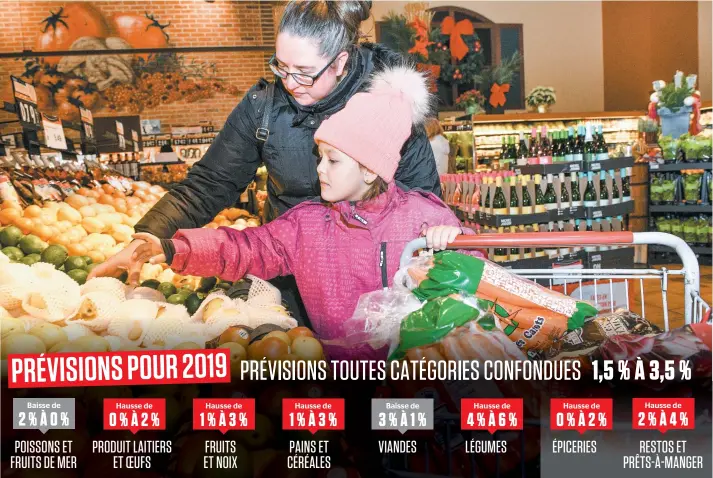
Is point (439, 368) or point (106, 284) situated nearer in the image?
point (439, 368)

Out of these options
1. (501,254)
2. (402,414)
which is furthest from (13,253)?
(501,254)

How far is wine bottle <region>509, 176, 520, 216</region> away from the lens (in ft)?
13.7

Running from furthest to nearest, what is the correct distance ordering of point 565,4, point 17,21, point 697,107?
point 697,107 → point 17,21 → point 565,4

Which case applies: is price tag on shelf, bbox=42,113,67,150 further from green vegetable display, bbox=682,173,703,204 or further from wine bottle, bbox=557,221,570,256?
green vegetable display, bbox=682,173,703,204

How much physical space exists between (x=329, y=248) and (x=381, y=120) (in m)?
0.40

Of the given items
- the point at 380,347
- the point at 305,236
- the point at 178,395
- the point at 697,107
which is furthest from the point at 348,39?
the point at 697,107

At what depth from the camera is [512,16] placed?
295cm

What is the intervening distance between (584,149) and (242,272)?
3181 millimetres

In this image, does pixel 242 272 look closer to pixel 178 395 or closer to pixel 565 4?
pixel 178 395

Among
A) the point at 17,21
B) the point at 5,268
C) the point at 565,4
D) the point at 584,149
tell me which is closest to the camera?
the point at 5,268

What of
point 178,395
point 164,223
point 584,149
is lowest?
point 178,395

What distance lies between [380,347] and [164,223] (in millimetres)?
790

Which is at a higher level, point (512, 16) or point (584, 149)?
point (512, 16)

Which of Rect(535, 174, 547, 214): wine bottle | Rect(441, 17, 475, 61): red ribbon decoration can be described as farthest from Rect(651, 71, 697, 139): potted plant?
Rect(441, 17, 475, 61): red ribbon decoration
